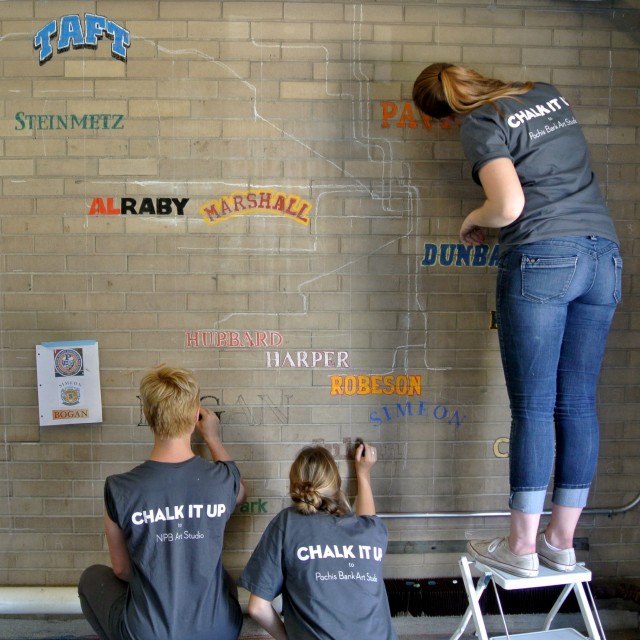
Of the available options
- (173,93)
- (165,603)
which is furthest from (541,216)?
(165,603)

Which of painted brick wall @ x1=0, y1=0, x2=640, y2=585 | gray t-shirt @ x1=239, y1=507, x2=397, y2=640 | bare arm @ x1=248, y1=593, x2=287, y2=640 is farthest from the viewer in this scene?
painted brick wall @ x1=0, y1=0, x2=640, y2=585

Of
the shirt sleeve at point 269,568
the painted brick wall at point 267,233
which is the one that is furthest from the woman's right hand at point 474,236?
the shirt sleeve at point 269,568

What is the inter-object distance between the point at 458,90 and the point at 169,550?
1968mm

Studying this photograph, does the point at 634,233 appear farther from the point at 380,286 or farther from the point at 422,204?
the point at 380,286

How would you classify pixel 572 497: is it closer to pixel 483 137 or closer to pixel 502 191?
pixel 502 191

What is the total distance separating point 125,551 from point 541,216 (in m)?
1.93

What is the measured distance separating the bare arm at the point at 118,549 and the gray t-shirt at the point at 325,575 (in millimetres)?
466

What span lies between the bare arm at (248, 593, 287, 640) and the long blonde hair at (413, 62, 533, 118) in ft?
6.27

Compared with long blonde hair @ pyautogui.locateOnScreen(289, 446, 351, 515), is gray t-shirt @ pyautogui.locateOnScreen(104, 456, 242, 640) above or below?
below

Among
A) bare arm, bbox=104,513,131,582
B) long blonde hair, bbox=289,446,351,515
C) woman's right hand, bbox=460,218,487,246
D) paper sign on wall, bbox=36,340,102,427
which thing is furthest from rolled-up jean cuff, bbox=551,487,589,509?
paper sign on wall, bbox=36,340,102,427

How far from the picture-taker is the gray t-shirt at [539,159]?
233 cm

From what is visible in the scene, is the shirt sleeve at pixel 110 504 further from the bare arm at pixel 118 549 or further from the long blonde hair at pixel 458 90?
the long blonde hair at pixel 458 90

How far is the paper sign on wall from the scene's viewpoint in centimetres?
284

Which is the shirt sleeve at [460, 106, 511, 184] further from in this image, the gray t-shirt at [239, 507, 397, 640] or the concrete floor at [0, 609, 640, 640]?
the concrete floor at [0, 609, 640, 640]
